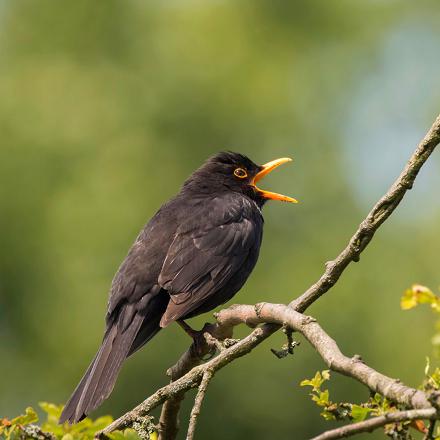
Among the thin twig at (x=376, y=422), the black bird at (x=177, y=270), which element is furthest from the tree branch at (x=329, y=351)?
the black bird at (x=177, y=270)

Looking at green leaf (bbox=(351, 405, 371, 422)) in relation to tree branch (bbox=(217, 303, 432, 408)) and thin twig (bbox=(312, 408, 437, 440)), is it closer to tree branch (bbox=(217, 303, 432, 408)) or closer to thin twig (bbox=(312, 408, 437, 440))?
tree branch (bbox=(217, 303, 432, 408))

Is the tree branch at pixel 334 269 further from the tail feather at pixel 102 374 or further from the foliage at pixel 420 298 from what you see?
the tail feather at pixel 102 374

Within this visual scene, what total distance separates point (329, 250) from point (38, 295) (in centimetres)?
566

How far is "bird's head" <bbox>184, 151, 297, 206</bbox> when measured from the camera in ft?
25.4

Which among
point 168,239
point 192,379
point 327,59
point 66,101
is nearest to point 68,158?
point 66,101

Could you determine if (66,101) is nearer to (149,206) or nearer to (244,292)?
(149,206)

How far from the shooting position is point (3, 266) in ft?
63.8

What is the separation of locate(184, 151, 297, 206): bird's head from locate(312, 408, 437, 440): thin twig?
15.9 feet

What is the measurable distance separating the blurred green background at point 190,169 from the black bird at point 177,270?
6106 mm

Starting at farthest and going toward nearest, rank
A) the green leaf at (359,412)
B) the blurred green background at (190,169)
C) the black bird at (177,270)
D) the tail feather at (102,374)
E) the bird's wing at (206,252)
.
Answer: the blurred green background at (190,169), the bird's wing at (206,252), the black bird at (177,270), the tail feather at (102,374), the green leaf at (359,412)

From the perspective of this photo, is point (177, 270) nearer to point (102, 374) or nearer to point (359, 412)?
point (102, 374)

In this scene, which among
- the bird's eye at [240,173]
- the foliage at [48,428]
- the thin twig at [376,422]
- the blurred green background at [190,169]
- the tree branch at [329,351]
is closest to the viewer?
the thin twig at [376,422]

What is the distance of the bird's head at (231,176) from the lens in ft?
25.4

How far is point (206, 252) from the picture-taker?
675cm
